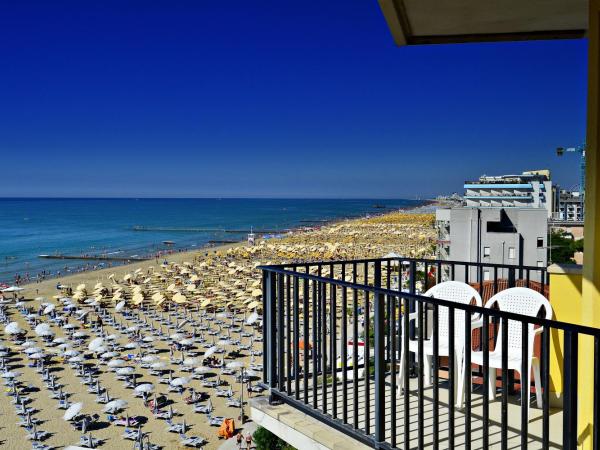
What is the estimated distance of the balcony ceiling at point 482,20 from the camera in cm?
A: 358

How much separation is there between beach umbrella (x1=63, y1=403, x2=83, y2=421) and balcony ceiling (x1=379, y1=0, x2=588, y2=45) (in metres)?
11.8

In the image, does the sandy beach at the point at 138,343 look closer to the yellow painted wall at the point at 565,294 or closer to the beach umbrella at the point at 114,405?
the beach umbrella at the point at 114,405

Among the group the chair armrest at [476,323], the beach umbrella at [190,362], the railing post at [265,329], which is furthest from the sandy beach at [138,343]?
the chair armrest at [476,323]

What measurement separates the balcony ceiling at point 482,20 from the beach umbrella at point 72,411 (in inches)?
463

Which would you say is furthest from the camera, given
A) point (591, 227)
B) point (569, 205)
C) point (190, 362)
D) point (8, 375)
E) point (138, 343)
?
point (569, 205)

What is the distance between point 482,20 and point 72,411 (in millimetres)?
12381

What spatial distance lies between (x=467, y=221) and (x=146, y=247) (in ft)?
148

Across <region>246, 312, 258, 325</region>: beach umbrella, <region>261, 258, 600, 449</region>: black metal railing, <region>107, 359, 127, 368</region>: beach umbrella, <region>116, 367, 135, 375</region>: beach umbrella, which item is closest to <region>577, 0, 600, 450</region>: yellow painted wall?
<region>261, 258, 600, 449</region>: black metal railing

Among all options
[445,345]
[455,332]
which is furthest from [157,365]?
[445,345]

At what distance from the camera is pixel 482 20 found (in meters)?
3.95

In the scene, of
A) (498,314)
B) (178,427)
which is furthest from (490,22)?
(178,427)

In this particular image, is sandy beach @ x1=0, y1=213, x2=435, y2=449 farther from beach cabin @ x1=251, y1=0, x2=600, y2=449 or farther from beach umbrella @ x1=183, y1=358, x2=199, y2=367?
beach cabin @ x1=251, y1=0, x2=600, y2=449

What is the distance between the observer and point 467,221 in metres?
27.6

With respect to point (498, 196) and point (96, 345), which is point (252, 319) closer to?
point (96, 345)
